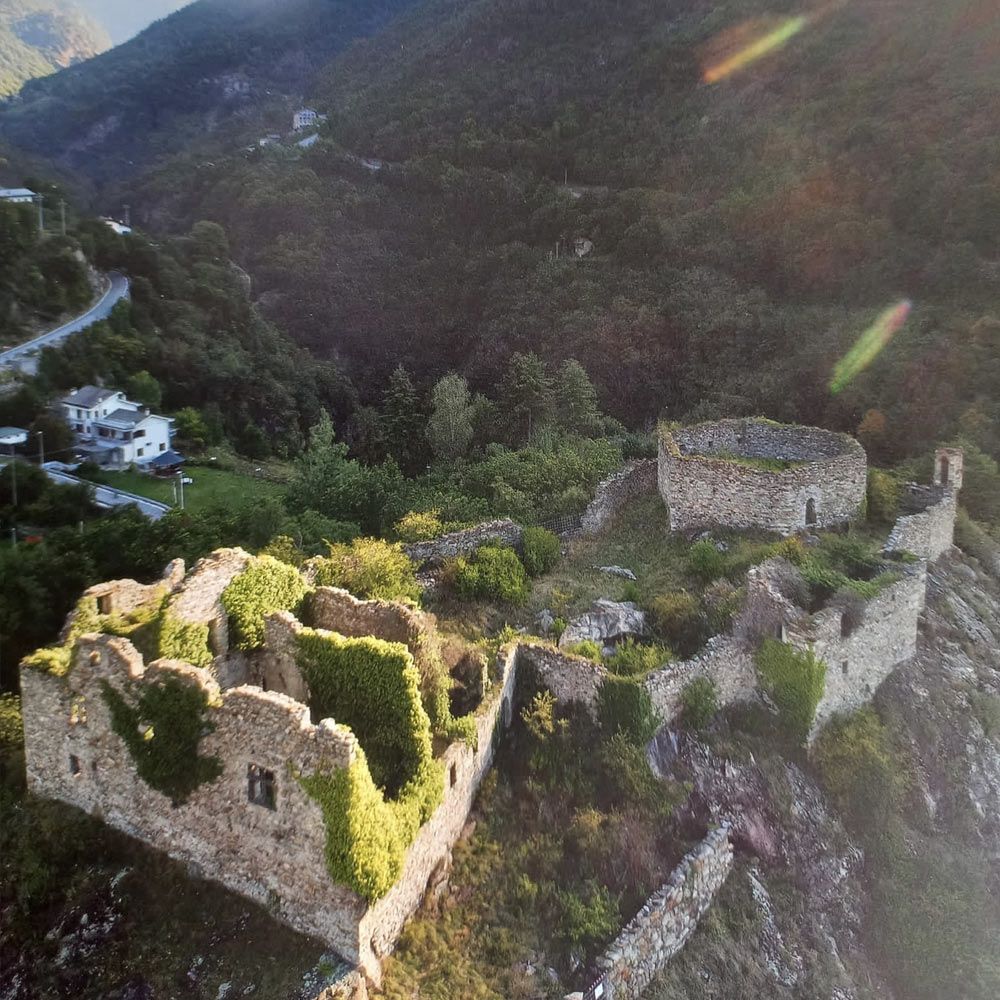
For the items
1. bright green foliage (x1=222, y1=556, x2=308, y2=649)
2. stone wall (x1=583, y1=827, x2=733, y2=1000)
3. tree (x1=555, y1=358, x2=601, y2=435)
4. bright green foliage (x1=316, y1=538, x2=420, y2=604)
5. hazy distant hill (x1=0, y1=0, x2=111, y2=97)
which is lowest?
tree (x1=555, y1=358, x2=601, y2=435)

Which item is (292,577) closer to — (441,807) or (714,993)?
(441,807)

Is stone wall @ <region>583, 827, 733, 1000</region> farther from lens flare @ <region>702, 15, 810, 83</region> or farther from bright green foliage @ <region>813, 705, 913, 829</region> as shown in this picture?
lens flare @ <region>702, 15, 810, 83</region>

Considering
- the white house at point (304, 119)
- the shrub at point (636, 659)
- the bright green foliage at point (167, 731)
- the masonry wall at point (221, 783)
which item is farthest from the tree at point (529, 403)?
the white house at point (304, 119)

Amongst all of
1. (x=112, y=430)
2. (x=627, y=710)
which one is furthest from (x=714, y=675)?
(x=112, y=430)

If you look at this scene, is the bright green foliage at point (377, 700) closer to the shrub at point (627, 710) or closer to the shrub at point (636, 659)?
the shrub at point (627, 710)

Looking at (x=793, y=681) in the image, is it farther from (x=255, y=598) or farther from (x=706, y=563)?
(x=255, y=598)

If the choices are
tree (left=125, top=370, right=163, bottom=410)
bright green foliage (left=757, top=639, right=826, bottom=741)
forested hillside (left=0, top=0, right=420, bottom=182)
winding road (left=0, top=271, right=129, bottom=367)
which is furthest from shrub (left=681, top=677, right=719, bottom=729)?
forested hillside (left=0, top=0, right=420, bottom=182)

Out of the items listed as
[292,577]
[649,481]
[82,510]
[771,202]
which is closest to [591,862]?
[292,577]
